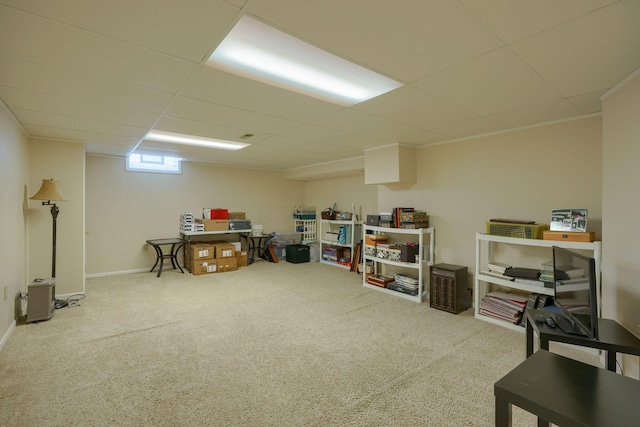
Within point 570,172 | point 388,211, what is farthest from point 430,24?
point 388,211

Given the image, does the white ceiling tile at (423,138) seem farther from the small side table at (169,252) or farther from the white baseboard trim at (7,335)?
the white baseboard trim at (7,335)

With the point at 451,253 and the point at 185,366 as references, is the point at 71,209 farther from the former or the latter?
the point at 451,253

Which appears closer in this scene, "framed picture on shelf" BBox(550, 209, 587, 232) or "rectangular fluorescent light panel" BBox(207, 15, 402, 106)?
"rectangular fluorescent light panel" BBox(207, 15, 402, 106)

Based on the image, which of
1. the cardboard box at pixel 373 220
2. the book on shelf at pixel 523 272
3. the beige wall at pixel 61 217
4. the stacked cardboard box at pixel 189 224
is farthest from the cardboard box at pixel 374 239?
the beige wall at pixel 61 217

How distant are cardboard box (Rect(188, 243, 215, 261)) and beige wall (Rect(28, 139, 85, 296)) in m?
1.67

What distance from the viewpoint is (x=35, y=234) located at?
12.3 feet

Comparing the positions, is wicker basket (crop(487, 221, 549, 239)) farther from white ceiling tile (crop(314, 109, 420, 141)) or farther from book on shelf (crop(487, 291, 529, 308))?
white ceiling tile (crop(314, 109, 420, 141))

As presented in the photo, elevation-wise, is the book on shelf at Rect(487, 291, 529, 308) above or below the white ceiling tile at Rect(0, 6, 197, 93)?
below

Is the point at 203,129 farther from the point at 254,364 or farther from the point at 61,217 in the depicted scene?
the point at 254,364

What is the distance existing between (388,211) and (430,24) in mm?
3544

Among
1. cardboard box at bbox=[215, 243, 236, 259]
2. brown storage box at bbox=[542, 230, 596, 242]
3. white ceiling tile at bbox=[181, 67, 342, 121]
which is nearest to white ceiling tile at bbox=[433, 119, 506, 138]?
brown storage box at bbox=[542, 230, 596, 242]

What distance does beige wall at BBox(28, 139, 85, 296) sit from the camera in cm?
373

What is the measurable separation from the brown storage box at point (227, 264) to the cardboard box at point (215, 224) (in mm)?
675

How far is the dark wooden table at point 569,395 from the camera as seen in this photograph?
3.18 ft
